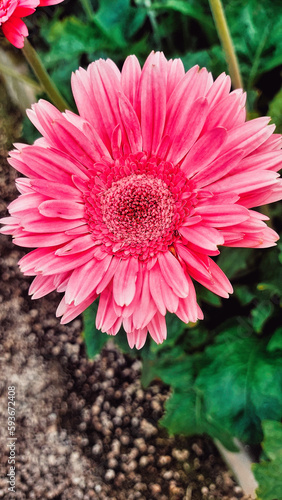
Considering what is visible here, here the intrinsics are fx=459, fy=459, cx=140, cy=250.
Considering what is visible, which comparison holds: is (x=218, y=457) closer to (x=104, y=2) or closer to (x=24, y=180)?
(x=24, y=180)

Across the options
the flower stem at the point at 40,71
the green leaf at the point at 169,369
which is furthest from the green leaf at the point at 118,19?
the green leaf at the point at 169,369

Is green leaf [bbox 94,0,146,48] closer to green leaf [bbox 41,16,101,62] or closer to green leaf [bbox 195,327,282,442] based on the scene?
green leaf [bbox 41,16,101,62]

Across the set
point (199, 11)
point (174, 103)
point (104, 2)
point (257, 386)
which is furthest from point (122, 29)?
point (257, 386)

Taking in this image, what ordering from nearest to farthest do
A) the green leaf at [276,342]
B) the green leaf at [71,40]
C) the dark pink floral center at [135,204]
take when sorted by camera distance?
the dark pink floral center at [135,204]
the green leaf at [276,342]
the green leaf at [71,40]

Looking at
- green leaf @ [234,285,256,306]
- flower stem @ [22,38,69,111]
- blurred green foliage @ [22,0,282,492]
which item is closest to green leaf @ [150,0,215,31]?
blurred green foliage @ [22,0,282,492]

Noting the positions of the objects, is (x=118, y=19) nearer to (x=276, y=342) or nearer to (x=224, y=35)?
(x=224, y=35)

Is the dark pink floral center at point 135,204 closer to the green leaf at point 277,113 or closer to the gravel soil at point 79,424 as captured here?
the green leaf at point 277,113
